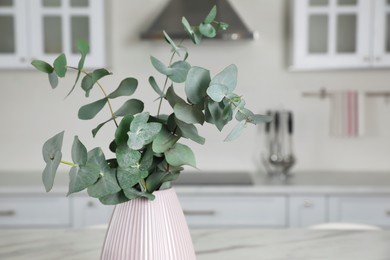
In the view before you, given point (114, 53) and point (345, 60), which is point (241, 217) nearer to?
point (345, 60)

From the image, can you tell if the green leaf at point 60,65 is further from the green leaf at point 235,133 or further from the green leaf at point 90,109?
the green leaf at point 235,133

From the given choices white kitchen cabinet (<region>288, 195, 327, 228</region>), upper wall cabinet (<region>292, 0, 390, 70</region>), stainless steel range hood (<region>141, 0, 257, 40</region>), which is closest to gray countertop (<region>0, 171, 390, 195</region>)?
white kitchen cabinet (<region>288, 195, 327, 228</region>)

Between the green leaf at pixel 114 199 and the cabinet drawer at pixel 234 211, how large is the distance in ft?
5.43

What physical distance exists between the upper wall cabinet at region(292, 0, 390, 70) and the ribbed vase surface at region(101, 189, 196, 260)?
198 cm

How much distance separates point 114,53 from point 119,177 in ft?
7.41

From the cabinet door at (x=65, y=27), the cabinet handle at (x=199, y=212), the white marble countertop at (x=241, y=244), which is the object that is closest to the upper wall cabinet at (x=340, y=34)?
the cabinet handle at (x=199, y=212)

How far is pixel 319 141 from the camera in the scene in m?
3.10

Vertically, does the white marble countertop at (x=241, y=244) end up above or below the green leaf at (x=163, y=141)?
below

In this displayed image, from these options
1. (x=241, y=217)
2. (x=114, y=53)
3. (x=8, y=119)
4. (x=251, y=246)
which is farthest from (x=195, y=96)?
(x=8, y=119)

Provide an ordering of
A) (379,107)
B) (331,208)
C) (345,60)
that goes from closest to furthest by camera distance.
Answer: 1. (331,208)
2. (345,60)
3. (379,107)

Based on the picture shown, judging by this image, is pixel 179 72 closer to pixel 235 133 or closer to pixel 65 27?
pixel 235 133

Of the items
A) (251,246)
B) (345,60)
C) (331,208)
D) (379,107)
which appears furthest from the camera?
(379,107)

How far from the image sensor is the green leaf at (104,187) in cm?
91

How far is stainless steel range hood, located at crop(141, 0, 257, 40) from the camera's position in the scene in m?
2.73
